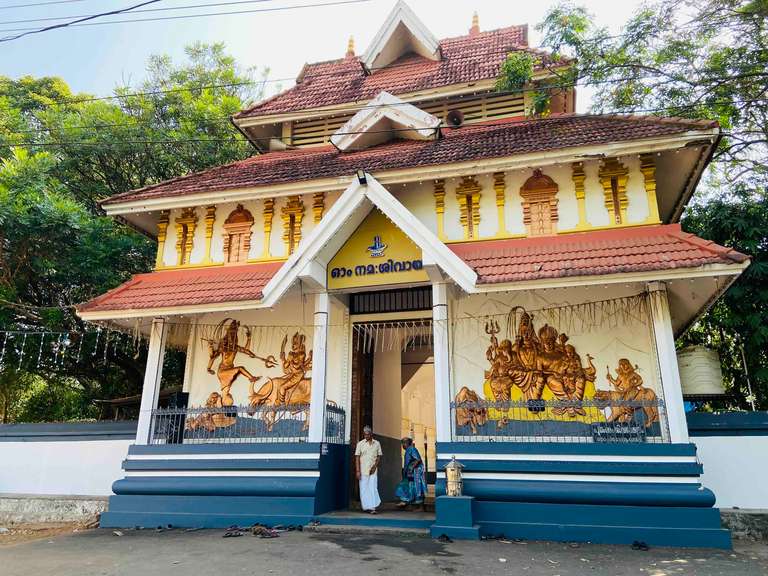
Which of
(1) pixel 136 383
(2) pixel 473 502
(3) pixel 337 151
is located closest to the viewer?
(2) pixel 473 502

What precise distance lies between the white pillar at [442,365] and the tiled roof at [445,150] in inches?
93.9

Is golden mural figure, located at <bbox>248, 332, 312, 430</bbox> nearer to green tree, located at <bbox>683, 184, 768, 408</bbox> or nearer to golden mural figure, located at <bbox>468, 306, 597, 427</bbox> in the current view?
golden mural figure, located at <bbox>468, 306, 597, 427</bbox>

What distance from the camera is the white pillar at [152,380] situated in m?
9.51

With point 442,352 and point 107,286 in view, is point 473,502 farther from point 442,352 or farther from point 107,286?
point 107,286

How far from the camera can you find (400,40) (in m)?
14.6

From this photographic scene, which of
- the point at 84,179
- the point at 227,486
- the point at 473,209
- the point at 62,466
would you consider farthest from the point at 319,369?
the point at 84,179

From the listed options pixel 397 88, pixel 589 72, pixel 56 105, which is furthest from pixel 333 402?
pixel 56 105

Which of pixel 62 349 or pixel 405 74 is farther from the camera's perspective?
pixel 62 349

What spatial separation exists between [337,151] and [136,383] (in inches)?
418

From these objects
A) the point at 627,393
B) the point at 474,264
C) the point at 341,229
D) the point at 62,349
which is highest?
the point at 341,229

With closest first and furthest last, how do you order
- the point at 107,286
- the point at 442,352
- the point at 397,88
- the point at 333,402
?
the point at 442,352
the point at 333,402
the point at 397,88
the point at 107,286

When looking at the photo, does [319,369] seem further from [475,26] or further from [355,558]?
[475,26]

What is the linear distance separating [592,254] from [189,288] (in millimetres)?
6885

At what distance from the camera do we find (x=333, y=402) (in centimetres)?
979
